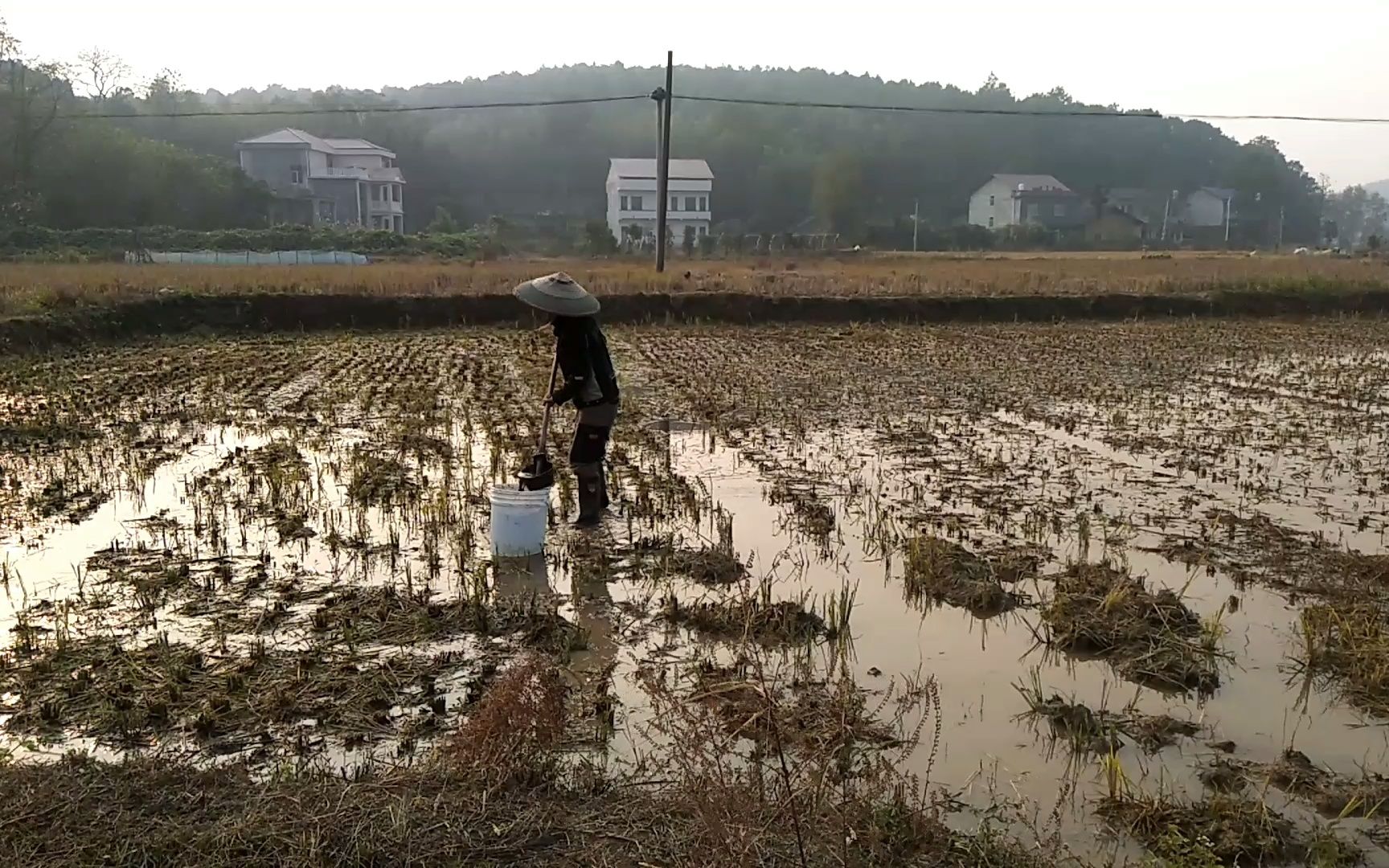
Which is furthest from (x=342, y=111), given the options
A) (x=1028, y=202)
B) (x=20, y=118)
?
(x=1028, y=202)

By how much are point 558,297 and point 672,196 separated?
1729 inches

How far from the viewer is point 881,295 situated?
18016mm

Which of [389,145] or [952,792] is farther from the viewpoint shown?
[389,145]

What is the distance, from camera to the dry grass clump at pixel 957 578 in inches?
185

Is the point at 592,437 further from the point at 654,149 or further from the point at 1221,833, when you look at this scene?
the point at 654,149

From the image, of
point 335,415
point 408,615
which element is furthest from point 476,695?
point 335,415

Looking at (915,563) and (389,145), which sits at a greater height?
(389,145)

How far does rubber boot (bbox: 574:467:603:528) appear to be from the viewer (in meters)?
5.91

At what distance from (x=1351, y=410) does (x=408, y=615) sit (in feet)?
29.2

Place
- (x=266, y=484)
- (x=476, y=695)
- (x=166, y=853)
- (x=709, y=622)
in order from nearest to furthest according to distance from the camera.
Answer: (x=166, y=853)
(x=476, y=695)
(x=709, y=622)
(x=266, y=484)

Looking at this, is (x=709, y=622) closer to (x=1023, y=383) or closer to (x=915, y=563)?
(x=915, y=563)

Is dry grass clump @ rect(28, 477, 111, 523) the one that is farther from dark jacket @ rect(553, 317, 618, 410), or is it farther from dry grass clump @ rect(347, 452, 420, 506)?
dark jacket @ rect(553, 317, 618, 410)

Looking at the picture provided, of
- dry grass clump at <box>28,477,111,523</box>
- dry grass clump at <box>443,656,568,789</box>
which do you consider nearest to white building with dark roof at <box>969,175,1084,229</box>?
dry grass clump at <box>28,477,111,523</box>

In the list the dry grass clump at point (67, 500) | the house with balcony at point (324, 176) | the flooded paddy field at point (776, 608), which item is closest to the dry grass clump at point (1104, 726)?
the flooded paddy field at point (776, 608)
